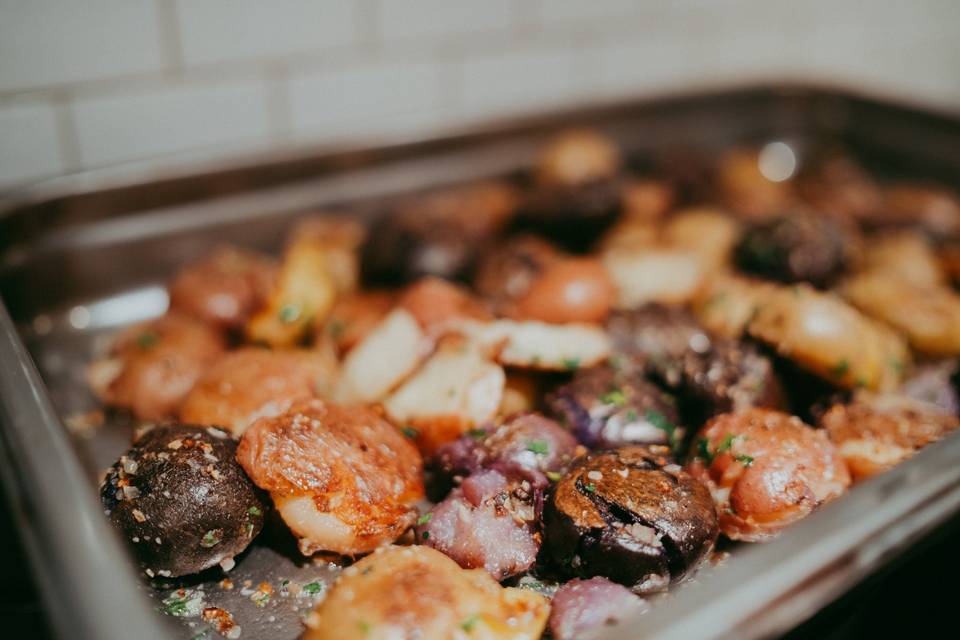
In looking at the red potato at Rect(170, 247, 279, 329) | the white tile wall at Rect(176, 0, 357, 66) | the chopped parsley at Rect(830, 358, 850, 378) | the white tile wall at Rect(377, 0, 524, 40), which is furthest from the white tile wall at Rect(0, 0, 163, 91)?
the chopped parsley at Rect(830, 358, 850, 378)

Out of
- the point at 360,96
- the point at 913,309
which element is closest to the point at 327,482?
the point at 913,309

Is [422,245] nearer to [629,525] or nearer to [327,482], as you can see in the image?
[327,482]

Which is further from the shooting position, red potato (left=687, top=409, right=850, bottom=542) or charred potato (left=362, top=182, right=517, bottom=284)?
charred potato (left=362, top=182, right=517, bottom=284)

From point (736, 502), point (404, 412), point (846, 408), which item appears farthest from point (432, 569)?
point (846, 408)

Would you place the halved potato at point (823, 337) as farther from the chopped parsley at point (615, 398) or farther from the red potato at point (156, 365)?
the red potato at point (156, 365)

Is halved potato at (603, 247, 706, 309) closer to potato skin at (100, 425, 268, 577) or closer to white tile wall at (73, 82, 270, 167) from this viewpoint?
potato skin at (100, 425, 268, 577)

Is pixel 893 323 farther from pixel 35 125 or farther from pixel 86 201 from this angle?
pixel 35 125
